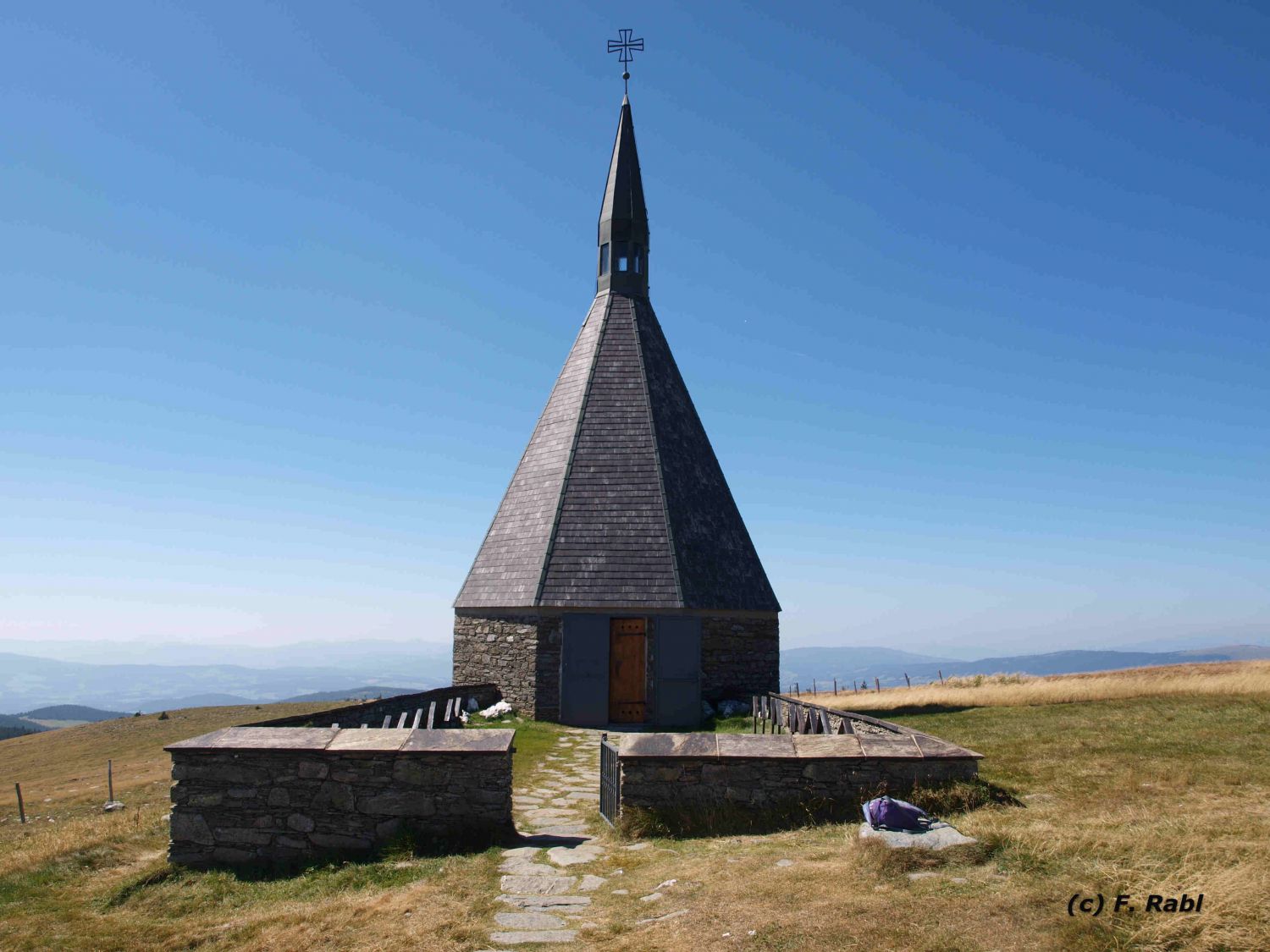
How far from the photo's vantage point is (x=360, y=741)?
30.2 feet

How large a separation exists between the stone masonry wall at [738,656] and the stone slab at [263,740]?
11531 millimetres

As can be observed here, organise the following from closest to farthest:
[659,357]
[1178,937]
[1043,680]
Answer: [1178,937], [659,357], [1043,680]

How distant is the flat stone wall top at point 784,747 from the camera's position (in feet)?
31.0

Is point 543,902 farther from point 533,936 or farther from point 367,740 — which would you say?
point 367,740

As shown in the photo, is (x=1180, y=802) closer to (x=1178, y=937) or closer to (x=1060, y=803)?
(x=1060, y=803)

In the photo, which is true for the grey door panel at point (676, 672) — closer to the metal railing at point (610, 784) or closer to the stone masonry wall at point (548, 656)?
the stone masonry wall at point (548, 656)

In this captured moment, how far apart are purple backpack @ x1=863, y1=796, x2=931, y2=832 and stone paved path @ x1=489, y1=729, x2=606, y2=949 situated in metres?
2.45

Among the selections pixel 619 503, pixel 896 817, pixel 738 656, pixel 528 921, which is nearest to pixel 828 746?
pixel 896 817

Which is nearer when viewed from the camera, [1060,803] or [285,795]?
[285,795]

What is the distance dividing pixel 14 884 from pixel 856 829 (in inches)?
313

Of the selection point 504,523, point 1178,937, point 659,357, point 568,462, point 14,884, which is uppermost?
point 659,357

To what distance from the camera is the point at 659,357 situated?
24.6 m

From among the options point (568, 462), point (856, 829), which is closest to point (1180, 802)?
point (856, 829)

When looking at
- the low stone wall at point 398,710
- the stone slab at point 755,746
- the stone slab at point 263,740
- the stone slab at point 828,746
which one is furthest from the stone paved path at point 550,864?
the low stone wall at point 398,710
